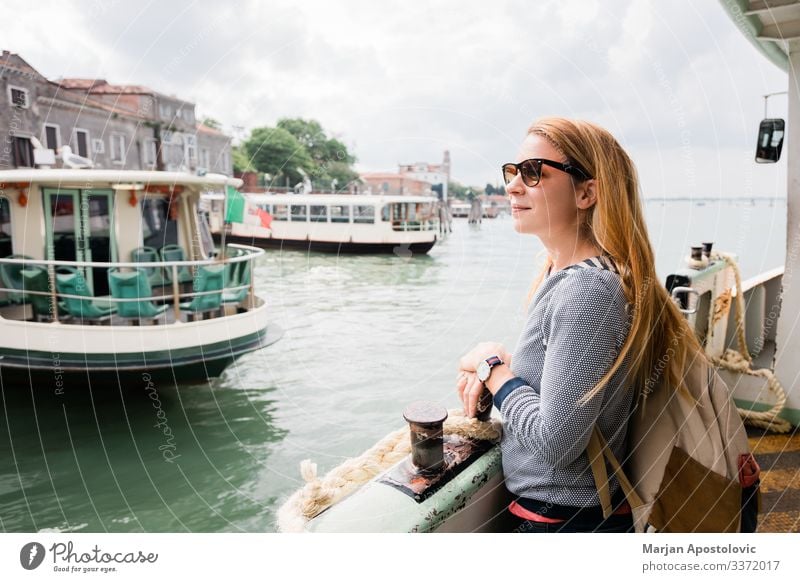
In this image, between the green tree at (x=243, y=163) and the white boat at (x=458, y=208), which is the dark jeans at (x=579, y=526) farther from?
the white boat at (x=458, y=208)

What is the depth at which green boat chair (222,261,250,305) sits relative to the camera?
5.80 meters

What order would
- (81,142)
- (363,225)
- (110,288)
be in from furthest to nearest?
(363,225), (81,142), (110,288)

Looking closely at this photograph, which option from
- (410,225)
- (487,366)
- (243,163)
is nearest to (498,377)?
(487,366)

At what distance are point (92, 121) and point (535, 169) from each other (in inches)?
654

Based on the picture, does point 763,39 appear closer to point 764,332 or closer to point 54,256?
point 764,332

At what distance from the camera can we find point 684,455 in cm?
97

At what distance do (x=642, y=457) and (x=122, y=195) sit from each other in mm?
6055

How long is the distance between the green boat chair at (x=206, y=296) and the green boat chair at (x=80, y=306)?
0.65 m

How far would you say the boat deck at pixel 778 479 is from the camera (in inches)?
74.9

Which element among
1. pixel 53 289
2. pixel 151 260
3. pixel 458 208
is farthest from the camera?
pixel 458 208

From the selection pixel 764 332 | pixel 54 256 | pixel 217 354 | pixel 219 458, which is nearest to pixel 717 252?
pixel 764 332

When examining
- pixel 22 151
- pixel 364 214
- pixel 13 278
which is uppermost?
pixel 22 151

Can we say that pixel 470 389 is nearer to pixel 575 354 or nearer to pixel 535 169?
pixel 575 354

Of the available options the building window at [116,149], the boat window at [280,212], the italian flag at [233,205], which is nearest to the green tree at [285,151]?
the italian flag at [233,205]
